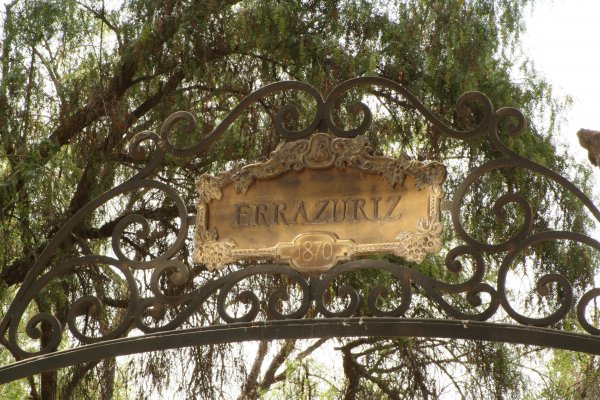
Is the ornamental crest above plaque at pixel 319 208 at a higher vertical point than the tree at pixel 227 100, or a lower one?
lower

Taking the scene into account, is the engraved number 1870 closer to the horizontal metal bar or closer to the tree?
the horizontal metal bar

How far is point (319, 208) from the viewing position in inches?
177

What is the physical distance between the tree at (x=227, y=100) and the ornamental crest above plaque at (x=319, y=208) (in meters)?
1.73

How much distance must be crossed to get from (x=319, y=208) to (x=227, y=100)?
256 centimetres

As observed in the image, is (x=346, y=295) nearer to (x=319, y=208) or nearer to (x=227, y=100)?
(x=319, y=208)

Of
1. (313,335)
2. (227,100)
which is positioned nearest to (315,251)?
(313,335)

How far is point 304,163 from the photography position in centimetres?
455

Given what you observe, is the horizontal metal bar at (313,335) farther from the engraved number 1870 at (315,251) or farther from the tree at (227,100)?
the tree at (227,100)

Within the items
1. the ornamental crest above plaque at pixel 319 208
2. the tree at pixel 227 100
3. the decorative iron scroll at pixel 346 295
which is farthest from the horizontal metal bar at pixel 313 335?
the tree at pixel 227 100

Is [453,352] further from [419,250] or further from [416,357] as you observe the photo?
[419,250]

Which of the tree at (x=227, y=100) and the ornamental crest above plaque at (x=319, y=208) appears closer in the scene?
the ornamental crest above plaque at (x=319, y=208)

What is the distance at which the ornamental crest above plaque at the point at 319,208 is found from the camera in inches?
172

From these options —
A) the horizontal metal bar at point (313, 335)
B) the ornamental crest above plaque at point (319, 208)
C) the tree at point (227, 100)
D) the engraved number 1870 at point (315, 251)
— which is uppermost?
the tree at point (227, 100)

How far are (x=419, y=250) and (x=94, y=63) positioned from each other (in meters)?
3.02
